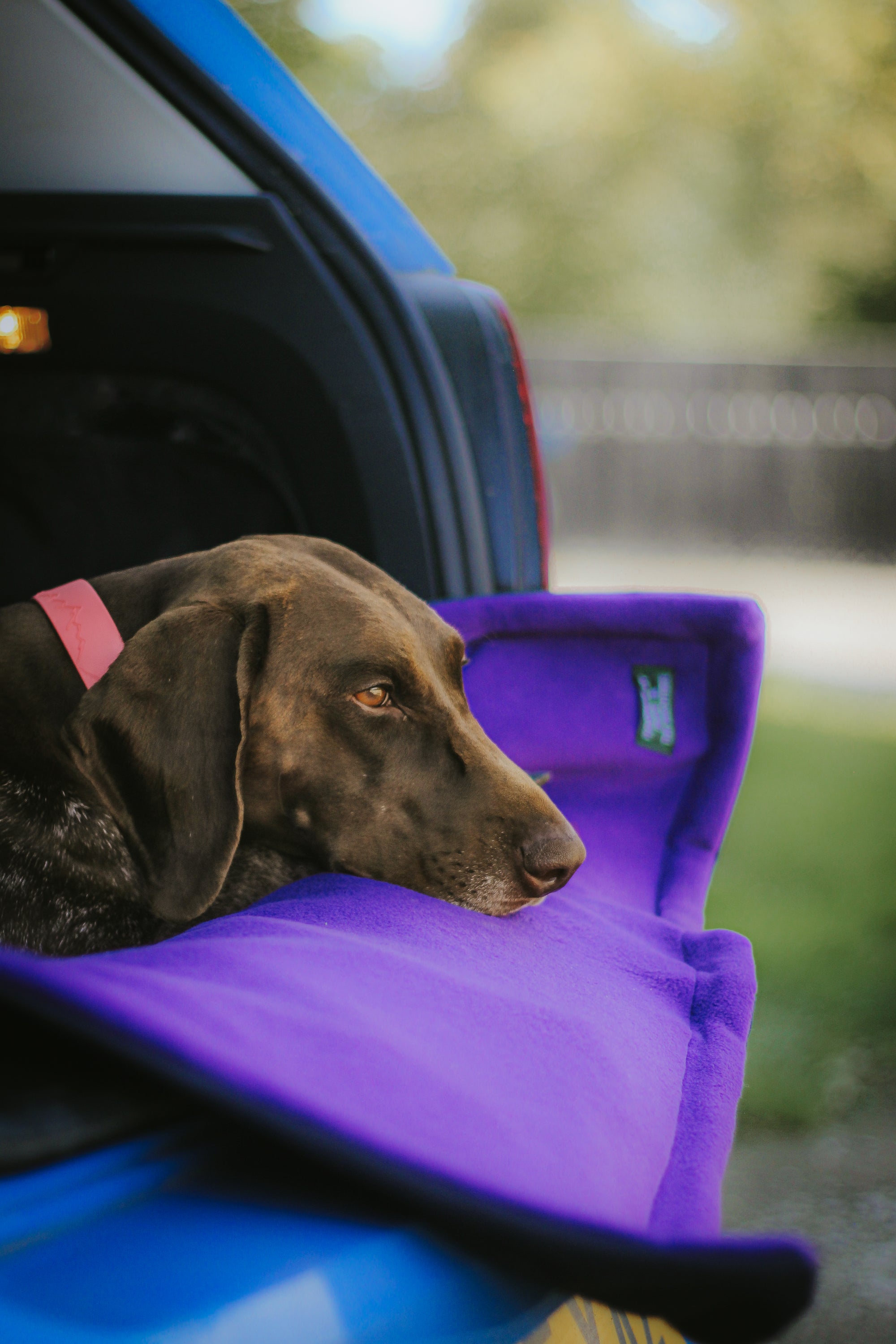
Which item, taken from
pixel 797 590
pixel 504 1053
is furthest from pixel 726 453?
pixel 504 1053

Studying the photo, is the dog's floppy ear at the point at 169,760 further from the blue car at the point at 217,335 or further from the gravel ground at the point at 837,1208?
the gravel ground at the point at 837,1208

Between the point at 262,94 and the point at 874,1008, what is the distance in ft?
11.6

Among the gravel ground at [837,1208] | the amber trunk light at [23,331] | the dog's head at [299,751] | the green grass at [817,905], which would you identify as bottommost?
the green grass at [817,905]

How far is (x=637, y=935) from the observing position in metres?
2.08

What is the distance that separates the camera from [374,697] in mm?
2186

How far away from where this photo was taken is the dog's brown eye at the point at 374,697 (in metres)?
2.17

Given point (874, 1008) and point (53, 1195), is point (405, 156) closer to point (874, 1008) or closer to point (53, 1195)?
point (874, 1008)

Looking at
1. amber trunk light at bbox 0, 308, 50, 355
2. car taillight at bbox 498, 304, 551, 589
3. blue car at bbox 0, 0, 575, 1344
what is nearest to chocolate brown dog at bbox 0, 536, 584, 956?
blue car at bbox 0, 0, 575, 1344

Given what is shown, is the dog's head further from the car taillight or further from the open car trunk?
the car taillight

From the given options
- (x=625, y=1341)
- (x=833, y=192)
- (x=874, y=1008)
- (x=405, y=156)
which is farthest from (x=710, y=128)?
(x=625, y=1341)

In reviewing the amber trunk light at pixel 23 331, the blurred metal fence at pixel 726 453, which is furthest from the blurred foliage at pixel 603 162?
the amber trunk light at pixel 23 331

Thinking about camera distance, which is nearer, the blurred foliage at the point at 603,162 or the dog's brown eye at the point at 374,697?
the dog's brown eye at the point at 374,697

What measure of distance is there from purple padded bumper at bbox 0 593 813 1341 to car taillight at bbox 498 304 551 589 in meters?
1.27

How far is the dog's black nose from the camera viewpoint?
6.75ft
